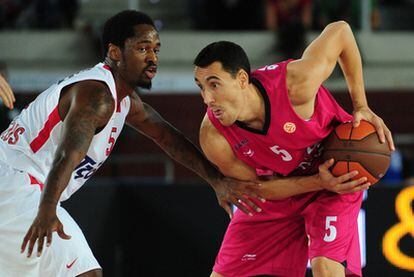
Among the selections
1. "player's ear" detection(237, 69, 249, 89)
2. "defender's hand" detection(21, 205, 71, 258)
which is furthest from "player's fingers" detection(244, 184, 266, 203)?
"defender's hand" detection(21, 205, 71, 258)

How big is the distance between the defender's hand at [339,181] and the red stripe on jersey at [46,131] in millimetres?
1459

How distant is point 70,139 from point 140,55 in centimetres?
73

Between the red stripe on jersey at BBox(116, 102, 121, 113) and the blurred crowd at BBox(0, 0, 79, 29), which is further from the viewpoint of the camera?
the blurred crowd at BBox(0, 0, 79, 29)

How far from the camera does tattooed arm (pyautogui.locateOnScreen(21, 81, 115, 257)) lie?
4488 mm

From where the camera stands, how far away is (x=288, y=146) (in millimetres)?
5391

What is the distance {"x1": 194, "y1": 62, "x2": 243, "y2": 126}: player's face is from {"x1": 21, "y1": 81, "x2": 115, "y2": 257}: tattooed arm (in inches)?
25.2

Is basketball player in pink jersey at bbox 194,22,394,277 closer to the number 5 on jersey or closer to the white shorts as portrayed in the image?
the number 5 on jersey

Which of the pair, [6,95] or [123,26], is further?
[123,26]

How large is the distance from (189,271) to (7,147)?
125 inches

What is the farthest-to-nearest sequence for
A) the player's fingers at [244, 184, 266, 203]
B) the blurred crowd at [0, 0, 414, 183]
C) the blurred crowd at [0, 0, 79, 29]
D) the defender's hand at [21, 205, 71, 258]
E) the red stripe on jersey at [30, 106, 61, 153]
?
1. the blurred crowd at [0, 0, 79, 29]
2. the blurred crowd at [0, 0, 414, 183]
3. the player's fingers at [244, 184, 266, 203]
4. the red stripe on jersey at [30, 106, 61, 153]
5. the defender's hand at [21, 205, 71, 258]

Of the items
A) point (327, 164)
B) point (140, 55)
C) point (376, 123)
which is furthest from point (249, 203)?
point (140, 55)

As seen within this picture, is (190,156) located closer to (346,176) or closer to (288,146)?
(288,146)

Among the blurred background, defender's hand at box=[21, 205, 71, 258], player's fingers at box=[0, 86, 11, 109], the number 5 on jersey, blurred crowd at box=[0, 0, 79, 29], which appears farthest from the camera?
blurred crowd at box=[0, 0, 79, 29]

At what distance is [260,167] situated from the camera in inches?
223
